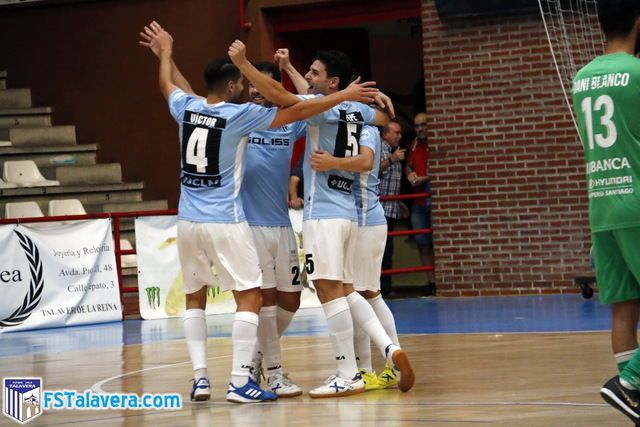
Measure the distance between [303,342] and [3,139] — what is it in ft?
33.3

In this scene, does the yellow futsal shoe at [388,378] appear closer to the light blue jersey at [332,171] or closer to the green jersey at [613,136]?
the light blue jersey at [332,171]

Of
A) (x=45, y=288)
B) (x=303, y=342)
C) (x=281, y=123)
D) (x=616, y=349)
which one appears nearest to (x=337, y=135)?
(x=281, y=123)

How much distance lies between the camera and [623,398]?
227 inches

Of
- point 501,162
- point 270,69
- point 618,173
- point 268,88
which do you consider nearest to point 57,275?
point 501,162

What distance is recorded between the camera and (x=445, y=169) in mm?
16562

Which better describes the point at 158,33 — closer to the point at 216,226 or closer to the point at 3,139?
the point at 216,226

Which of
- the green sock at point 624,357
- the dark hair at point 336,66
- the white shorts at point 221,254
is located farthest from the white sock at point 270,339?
the green sock at point 624,357

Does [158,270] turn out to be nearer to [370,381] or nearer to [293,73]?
[293,73]

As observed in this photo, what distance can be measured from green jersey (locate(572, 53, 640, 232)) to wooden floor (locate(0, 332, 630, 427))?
1.18 m

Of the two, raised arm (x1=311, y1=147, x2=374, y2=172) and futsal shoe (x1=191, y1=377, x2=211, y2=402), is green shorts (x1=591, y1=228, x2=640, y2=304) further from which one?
futsal shoe (x1=191, y1=377, x2=211, y2=402)

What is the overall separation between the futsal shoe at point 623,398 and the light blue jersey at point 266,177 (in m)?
3.15

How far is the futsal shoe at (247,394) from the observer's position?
768 centimetres

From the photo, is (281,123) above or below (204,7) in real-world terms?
below

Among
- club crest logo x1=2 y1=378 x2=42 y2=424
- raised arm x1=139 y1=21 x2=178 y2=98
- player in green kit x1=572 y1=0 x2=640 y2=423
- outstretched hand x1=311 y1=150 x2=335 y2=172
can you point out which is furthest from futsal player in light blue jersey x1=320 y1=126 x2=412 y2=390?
player in green kit x1=572 y1=0 x2=640 y2=423
